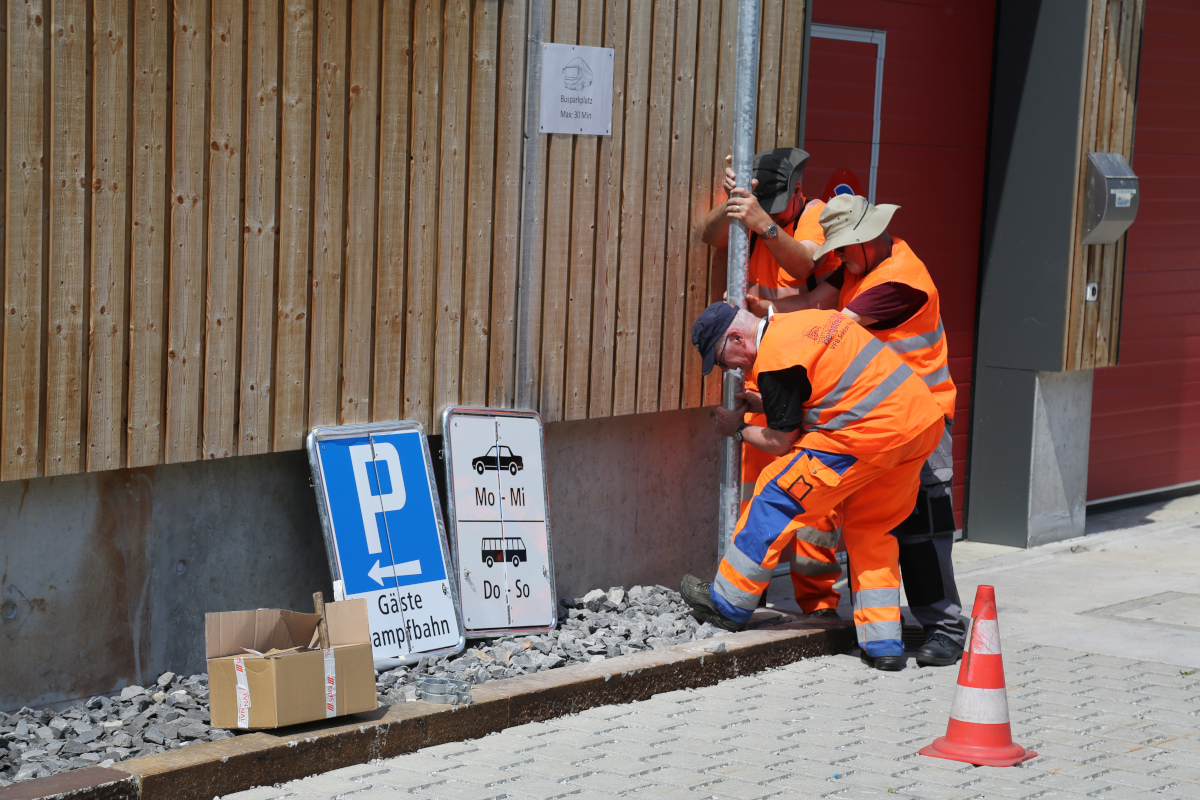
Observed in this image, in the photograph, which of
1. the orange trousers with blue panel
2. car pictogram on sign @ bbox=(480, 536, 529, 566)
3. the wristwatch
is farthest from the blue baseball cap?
car pictogram on sign @ bbox=(480, 536, 529, 566)

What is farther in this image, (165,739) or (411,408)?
(411,408)

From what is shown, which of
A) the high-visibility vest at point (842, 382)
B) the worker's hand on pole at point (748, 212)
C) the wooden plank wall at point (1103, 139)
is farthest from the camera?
the wooden plank wall at point (1103, 139)

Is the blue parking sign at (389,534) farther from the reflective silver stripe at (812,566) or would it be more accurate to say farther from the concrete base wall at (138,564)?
the reflective silver stripe at (812,566)

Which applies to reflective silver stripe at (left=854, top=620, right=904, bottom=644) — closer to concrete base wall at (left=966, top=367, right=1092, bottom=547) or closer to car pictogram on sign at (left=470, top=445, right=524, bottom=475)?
car pictogram on sign at (left=470, top=445, right=524, bottom=475)

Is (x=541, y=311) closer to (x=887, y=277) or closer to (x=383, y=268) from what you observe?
(x=383, y=268)

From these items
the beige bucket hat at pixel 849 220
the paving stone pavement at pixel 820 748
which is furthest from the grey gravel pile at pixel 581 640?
the beige bucket hat at pixel 849 220

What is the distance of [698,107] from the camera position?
6.96 m

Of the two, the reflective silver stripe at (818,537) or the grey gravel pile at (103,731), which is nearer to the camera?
the grey gravel pile at (103,731)

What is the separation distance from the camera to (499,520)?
6316 millimetres

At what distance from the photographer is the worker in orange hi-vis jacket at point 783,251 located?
677 centimetres

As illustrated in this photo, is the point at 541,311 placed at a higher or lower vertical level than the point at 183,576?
higher

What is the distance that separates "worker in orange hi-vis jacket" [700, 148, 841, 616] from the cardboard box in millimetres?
2320

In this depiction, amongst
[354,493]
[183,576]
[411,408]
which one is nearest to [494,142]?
[411,408]

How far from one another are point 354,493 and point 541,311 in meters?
1.23
